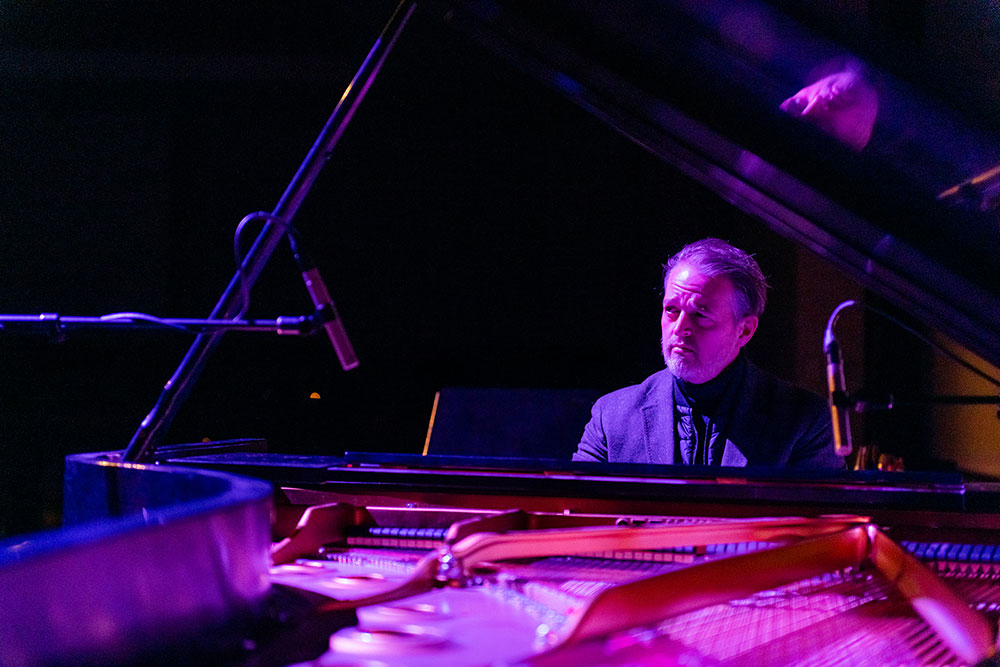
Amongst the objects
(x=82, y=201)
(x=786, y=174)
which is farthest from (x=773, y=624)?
(x=82, y=201)

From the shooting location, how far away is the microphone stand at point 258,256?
7.03 ft

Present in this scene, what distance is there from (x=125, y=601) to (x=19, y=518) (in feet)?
18.1

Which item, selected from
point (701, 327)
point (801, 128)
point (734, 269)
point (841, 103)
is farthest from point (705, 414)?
point (841, 103)

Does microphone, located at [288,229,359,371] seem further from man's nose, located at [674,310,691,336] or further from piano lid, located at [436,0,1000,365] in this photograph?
man's nose, located at [674,310,691,336]

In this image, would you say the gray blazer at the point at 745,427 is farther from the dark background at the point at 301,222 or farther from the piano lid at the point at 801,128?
the dark background at the point at 301,222

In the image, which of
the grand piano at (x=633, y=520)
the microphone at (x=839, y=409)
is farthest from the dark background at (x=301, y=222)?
the microphone at (x=839, y=409)

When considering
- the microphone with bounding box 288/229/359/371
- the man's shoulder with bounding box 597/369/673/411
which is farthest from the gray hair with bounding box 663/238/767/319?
the microphone with bounding box 288/229/359/371

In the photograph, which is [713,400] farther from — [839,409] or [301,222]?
[301,222]

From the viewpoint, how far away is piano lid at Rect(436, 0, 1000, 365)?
2021mm

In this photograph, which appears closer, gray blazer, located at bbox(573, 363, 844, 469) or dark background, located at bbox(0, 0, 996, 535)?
A: gray blazer, located at bbox(573, 363, 844, 469)

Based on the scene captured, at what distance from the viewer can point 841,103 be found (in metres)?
2.15

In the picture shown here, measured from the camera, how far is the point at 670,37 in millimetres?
2586

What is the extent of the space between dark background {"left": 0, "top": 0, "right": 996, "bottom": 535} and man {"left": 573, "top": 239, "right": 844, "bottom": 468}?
2.34 meters

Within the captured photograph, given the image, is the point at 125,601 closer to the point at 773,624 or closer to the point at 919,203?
the point at 773,624
